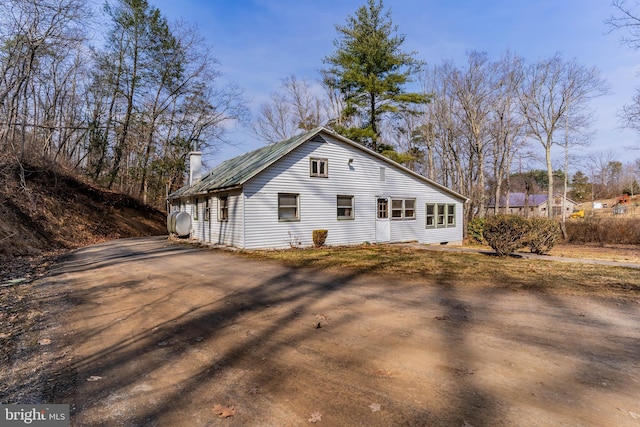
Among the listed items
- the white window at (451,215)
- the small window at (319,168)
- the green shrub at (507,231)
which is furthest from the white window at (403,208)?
the green shrub at (507,231)

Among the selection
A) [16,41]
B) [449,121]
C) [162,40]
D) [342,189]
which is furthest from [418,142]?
[16,41]

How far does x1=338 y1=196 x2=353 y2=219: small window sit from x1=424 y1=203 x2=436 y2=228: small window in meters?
6.01

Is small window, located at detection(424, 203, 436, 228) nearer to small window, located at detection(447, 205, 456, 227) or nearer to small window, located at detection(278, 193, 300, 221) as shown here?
small window, located at detection(447, 205, 456, 227)

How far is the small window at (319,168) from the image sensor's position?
643 inches

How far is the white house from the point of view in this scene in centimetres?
1491

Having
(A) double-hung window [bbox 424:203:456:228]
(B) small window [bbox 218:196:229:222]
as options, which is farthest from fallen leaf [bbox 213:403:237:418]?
(A) double-hung window [bbox 424:203:456:228]

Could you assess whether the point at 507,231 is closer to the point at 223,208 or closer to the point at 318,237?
the point at 318,237

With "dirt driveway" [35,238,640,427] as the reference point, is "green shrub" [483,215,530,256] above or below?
above

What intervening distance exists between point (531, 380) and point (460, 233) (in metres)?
21.4

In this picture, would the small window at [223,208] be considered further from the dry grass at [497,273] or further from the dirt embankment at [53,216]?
the dirt embankment at [53,216]

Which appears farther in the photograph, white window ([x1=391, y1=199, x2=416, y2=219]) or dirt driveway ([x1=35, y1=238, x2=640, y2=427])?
white window ([x1=391, y1=199, x2=416, y2=219])

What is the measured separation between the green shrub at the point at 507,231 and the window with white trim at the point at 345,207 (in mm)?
6987

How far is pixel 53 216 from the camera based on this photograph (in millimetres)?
19625

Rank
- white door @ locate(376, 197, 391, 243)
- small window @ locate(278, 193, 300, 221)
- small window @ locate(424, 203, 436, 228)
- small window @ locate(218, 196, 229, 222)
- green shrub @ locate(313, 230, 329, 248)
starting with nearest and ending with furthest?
small window @ locate(278, 193, 300, 221)
green shrub @ locate(313, 230, 329, 248)
small window @ locate(218, 196, 229, 222)
white door @ locate(376, 197, 391, 243)
small window @ locate(424, 203, 436, 228)
